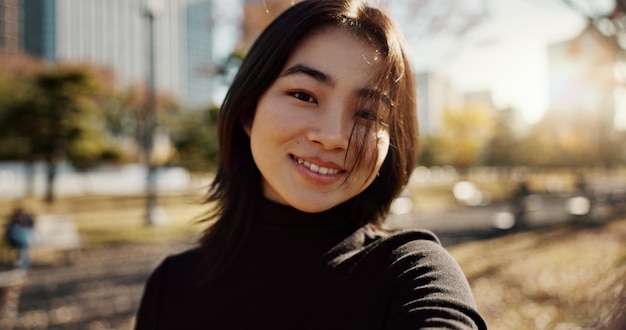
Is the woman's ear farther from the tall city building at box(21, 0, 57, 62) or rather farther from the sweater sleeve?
the tall city building at box(21, 0, 57, 62)

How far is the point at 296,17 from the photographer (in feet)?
3.52

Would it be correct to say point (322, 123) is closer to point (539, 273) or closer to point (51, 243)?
point (539, 273)

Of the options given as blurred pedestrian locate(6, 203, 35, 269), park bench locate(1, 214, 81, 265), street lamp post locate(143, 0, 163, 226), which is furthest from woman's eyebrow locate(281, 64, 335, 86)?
street lamp post locate(143, 0, 163, 226)

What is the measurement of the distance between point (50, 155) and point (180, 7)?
58140 mm

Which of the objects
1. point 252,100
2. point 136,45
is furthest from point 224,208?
point 136,45

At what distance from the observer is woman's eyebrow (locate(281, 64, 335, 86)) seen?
0.98 m

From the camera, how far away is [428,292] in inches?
32.8

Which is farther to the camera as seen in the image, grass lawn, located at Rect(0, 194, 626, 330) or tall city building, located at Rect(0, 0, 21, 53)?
tall city building, located at Rect(0, 0, 21, 53)

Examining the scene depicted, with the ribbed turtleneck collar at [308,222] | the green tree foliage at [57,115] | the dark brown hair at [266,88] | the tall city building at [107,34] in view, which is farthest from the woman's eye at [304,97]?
the tall city building at [107,34]

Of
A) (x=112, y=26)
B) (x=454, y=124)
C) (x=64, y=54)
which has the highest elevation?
(x=112, y=26)

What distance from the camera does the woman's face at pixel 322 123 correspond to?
38.1 inches

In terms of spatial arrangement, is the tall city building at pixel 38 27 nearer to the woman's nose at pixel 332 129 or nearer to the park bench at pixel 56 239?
the park bench at pixel 56 239

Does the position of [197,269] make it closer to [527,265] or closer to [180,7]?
[527,265]

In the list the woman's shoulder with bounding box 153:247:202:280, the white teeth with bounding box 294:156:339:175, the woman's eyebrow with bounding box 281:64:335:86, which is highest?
the woman's eyebrow with bounding box 281:64:335:86
